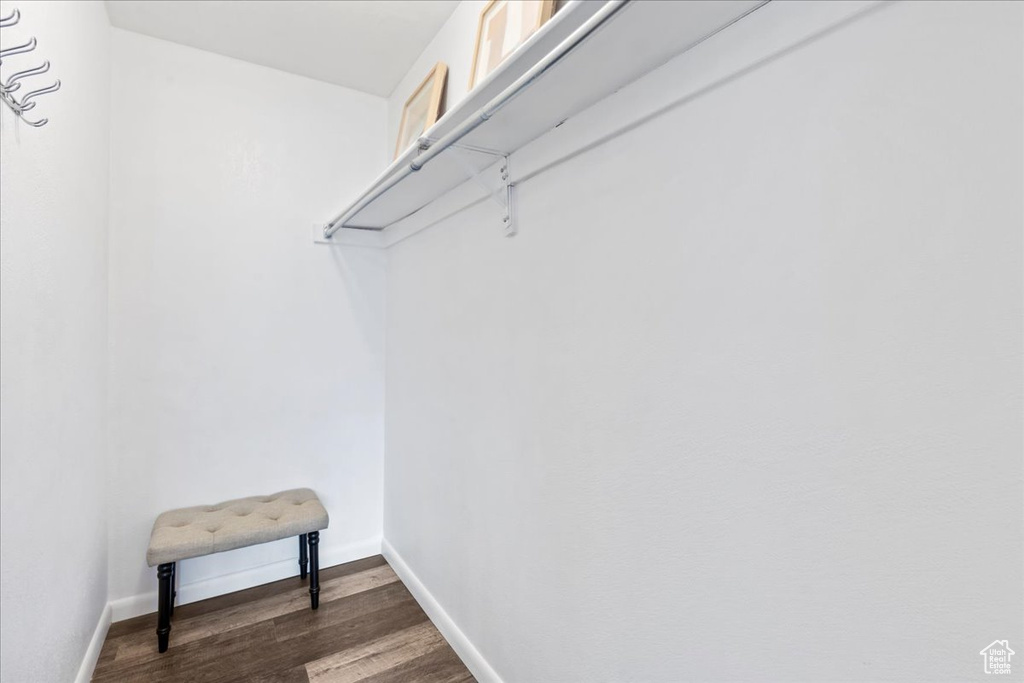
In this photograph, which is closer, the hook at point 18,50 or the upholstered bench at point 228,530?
the hook at point 18,50

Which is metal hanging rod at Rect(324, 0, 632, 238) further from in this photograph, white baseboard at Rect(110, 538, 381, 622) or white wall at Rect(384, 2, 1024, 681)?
white baseboard at Rect(110, 538, 381, 622)

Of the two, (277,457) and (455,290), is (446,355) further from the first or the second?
(277,457)

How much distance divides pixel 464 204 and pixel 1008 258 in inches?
59.5

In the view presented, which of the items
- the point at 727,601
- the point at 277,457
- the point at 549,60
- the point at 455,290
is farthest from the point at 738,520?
the point at 277,457

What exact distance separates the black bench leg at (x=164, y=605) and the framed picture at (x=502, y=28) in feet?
7.27

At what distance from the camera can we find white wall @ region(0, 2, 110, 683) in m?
1.11

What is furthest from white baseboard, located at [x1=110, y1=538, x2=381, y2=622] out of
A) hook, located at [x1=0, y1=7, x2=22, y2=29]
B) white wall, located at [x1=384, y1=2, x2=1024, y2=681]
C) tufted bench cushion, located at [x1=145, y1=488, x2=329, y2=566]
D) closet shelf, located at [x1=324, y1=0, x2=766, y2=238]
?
hook, located at [x1=0, y1=7, x2=22, y2=29]

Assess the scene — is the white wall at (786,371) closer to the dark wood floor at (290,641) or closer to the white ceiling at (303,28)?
the dark wood floor at (290,641)

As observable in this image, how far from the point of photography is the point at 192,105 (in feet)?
7.35

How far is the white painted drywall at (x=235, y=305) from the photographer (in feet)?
7.02

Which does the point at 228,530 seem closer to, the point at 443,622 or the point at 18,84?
the point at 443,622

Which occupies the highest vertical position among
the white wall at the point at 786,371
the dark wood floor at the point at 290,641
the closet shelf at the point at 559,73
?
the closet shelf at the point at 559,73

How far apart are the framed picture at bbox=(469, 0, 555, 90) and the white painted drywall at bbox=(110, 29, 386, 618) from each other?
1196mm

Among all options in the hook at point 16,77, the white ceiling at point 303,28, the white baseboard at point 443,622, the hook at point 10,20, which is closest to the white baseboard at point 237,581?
the white baseboard at point 443,622
